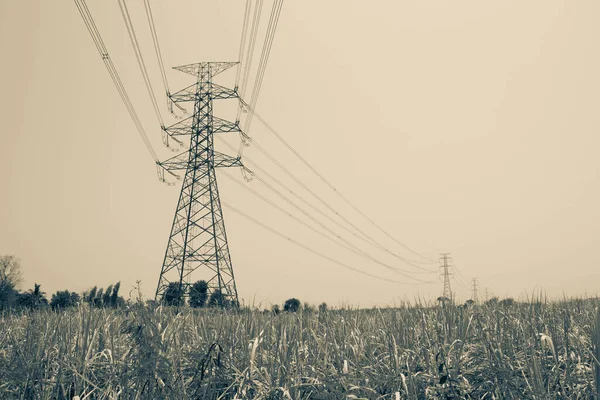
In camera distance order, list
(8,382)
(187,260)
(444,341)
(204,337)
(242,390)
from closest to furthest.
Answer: (242,390) → (8,382) → (444,341) → (204,337) → (187,260)

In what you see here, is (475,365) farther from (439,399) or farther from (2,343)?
(2,343)

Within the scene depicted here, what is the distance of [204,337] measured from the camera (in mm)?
7258

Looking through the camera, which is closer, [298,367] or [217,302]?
[298,367]

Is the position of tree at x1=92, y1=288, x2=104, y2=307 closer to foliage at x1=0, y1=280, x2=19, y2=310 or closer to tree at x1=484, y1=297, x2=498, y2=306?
foliage at x1=0, y1=280, x2=19, y2=310

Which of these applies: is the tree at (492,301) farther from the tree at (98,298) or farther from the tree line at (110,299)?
the tree at (98,298)

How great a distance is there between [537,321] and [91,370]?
7.81m

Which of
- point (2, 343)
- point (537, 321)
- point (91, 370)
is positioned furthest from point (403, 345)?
point (2, 343)

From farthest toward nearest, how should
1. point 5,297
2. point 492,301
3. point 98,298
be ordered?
point 5,297
point 98,298
point 492,301

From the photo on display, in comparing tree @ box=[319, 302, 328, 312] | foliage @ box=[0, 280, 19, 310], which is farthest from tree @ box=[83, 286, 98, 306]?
foliage @ box=[0, 280, 19, 310]

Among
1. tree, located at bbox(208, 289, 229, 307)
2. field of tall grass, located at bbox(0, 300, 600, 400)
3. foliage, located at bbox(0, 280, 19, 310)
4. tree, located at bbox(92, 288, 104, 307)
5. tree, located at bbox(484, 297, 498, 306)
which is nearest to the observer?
field of tall grass, located at bbox(0, 300, 600, 400)

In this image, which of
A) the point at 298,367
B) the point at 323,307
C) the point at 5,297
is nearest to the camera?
the point at 298,367

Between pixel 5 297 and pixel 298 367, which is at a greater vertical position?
pixel 5 297

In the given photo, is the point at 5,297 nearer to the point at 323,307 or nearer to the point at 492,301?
the point at 323,307

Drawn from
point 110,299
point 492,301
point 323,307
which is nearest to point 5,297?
point 110,299
